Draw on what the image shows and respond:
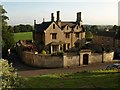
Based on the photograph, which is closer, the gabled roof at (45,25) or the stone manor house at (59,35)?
the stone manor house at (59,35)

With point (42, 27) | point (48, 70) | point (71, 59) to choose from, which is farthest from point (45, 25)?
point (48, 70)

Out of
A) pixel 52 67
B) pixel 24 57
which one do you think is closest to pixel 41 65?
pixel 52 67

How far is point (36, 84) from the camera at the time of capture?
975 inches

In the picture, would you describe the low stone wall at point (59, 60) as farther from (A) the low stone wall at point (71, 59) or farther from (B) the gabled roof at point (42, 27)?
(B) the gabled roof at point (42, 27)

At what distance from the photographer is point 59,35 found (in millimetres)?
50906

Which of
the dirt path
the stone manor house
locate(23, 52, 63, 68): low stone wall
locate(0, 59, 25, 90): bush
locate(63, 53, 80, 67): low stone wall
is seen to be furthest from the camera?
the stone manor house

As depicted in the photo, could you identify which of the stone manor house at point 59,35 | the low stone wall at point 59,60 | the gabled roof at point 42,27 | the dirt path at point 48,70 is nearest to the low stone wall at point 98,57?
the low stone wall at point 59,60

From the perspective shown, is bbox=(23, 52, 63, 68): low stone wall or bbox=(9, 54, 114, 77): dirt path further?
bbox=(23, 52, 63, 68): low stone wall

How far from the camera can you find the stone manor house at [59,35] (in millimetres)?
49656

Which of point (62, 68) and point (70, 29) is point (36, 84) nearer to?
point (62, 68)

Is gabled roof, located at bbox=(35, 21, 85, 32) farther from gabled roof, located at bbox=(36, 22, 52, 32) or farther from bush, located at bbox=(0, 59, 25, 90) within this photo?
bush, located at bbox=(0, 59, 25, 90)

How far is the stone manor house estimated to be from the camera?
49656mm

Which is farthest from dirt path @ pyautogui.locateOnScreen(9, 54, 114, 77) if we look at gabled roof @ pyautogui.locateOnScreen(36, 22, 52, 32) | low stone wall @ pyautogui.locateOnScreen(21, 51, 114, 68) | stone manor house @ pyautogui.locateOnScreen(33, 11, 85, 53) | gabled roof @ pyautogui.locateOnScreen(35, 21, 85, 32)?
gabled roof @ pyautogui.locateOnScreen(35, 21, 85, 32)

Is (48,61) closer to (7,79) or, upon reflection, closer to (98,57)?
(98,57)
